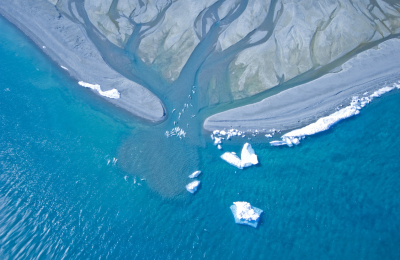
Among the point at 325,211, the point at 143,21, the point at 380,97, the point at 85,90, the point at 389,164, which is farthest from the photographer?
the point at 143,21

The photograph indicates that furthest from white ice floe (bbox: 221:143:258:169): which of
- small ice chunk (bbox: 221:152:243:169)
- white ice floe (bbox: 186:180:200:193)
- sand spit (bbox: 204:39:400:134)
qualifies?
white ice floe (bbox: 186:180:200:193)

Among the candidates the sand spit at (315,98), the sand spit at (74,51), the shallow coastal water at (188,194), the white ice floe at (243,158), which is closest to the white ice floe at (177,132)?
the shallow coastal water at (188,194)

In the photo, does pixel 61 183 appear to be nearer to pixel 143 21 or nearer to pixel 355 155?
pixel 143 21

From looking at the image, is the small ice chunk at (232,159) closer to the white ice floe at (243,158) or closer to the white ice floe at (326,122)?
the white ice floe at (243,158)

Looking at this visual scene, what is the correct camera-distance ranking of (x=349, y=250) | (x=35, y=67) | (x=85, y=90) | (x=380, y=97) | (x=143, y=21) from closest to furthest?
(x=349, y=250)
(x=380, y=97)
(x=85, y=90)
(x=35, y=67)
(x=143, y=21)

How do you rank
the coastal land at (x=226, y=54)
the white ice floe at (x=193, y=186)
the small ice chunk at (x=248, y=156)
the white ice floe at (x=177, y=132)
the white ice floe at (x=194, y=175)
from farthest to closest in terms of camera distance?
the coastal land at (x=226, y=54) → the white ice floe at (x=177, y=132) → the small ice chunk at (x=248, y=156) → the white ice floe at (x=194, y=175) → the white ice floe at (x=193, y=186)

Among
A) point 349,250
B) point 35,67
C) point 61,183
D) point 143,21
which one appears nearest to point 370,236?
point 349,250
